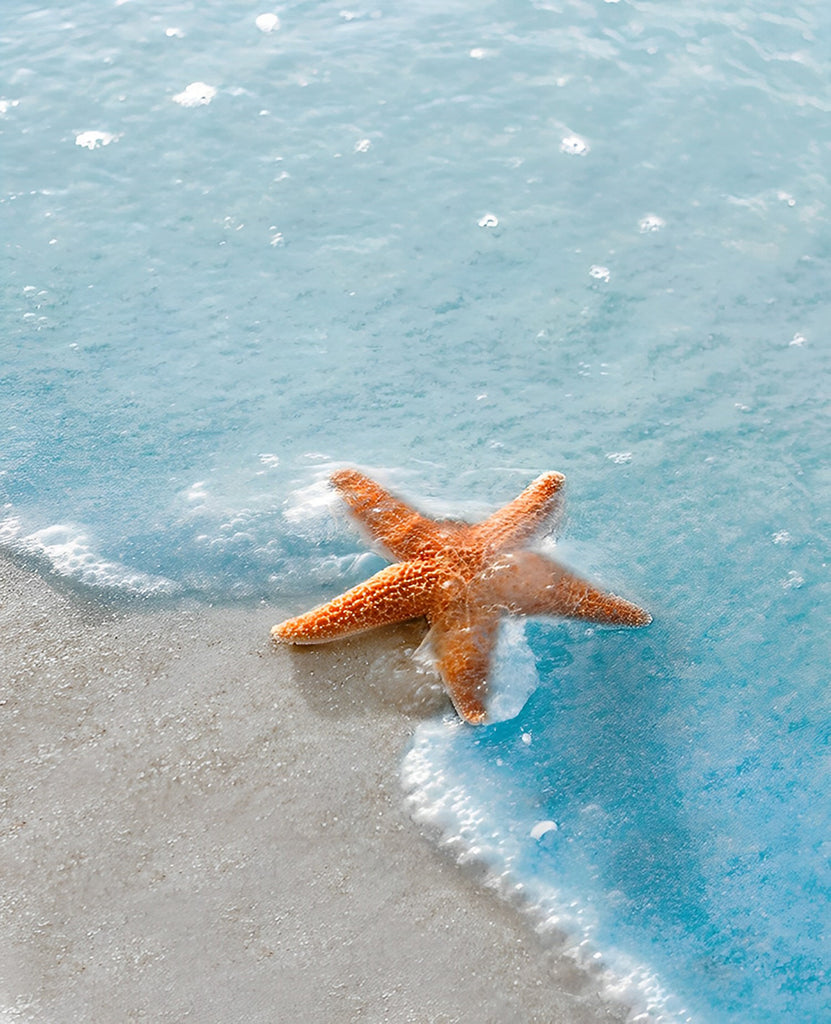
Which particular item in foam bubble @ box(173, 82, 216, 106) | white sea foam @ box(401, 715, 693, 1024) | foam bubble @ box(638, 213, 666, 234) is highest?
foam bubble @ box(173, 82, 216, 106)

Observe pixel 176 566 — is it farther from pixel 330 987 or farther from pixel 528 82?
pixel 528 82

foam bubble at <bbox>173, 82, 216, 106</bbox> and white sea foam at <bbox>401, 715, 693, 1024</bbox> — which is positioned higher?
foam bubble at <bbox>173, 82, 216, 106</bbox>

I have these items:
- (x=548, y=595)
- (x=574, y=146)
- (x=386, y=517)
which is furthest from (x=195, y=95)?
(x=548, y=595)

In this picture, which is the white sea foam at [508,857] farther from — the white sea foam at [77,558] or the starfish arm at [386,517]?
the white sea foam at [77,558]

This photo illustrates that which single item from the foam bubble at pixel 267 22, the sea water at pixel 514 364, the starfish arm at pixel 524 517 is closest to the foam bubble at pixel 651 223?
the sea water at pixel 514 364

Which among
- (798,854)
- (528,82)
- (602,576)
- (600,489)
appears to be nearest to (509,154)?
(528,82)

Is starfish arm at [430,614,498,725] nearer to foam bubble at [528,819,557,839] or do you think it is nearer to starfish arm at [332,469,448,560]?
starfish arm at [332,469,448,560]

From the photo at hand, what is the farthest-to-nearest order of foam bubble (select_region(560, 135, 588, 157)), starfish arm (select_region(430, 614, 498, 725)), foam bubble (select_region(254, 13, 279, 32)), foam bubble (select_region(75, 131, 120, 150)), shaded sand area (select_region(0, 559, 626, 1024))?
foam bubble (select_region(254, 13, 279, 32)), foam bubble (select_region(75, 131, 120, 150)), foam bubble (select_region(560, 135, 588, 157)), starfish arm (select_region(430, 614, 498, 725)), shaded sand area (select_region(0, 559, 626, 1024))

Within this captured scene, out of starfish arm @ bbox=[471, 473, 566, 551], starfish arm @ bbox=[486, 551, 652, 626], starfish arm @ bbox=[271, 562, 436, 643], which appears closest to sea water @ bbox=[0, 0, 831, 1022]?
starfish arm @ bbox=[486, 551, 652, 626]
